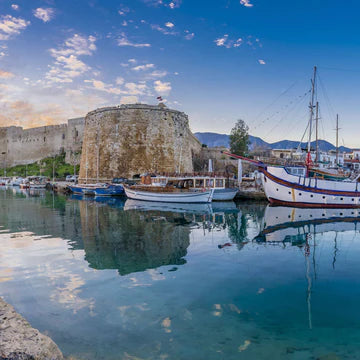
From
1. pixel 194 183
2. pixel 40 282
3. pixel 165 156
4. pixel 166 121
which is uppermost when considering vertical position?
pixel 166 121

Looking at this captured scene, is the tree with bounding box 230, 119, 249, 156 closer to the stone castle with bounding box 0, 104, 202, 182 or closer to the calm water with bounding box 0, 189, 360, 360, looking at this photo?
the stone castle with bounding box 0, 104, 202, 182

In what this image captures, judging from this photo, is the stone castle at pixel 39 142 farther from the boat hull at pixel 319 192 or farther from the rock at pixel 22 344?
the rock at pixel 22 344

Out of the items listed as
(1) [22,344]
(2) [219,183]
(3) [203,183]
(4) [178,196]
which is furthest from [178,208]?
(1) [22,344]

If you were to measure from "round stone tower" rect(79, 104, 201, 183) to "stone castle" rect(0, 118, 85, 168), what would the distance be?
59.8 feet

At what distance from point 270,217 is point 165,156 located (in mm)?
17600

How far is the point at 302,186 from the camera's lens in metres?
19.1

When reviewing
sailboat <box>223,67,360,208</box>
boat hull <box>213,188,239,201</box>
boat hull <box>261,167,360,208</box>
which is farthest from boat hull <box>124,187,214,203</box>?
boat hull <box>261,167,360,208</box>

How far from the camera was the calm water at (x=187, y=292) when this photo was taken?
3.41m

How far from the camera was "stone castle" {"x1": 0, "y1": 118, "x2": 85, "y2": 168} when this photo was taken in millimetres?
49938

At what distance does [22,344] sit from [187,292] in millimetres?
2882

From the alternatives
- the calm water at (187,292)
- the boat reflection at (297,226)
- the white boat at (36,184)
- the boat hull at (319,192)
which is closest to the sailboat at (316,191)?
the boat hull at (319,192)

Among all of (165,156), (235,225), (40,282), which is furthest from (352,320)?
(165,156)

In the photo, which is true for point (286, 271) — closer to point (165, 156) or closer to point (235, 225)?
point (235, 225)

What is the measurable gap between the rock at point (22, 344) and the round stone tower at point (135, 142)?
88.7ft
